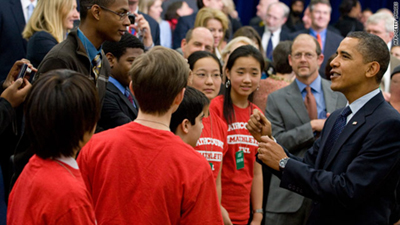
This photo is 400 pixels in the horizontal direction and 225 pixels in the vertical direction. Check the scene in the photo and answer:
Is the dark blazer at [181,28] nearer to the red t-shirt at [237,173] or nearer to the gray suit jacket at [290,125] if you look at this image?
the gray suit jacket at [290,125]

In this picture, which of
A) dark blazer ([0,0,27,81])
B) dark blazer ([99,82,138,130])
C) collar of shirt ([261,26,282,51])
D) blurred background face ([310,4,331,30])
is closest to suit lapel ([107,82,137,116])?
dark blazer ([99,82,138,130])

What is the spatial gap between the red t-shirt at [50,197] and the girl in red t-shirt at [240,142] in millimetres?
1886

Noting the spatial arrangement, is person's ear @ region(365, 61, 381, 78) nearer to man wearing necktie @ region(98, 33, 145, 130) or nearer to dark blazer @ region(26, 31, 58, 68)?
man wearing necktie @ region(98, 33, 145, 130)

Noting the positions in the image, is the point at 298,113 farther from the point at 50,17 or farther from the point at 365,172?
the point at 50,17

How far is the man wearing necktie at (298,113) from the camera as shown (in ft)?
12.2

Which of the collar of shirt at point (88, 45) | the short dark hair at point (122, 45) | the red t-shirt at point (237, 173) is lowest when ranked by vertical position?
the red t-shirt at point (237, 173)

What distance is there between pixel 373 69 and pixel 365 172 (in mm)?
616

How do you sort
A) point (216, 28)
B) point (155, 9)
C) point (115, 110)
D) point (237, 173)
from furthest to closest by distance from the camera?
point (155, 9)
point (216, 28)
point (237, 173)
point (115, 110)

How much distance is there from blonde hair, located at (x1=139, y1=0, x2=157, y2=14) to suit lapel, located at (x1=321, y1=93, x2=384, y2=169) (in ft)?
14.7

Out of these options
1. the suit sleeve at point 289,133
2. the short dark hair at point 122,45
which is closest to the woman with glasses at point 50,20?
the short dark hair at point 122,45

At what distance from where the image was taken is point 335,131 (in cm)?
265

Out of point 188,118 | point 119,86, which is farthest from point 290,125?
point 188,118

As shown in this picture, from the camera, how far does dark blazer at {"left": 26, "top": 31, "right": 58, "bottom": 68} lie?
11.9 ft

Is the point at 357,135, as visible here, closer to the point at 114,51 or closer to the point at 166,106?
the point at 166,106
